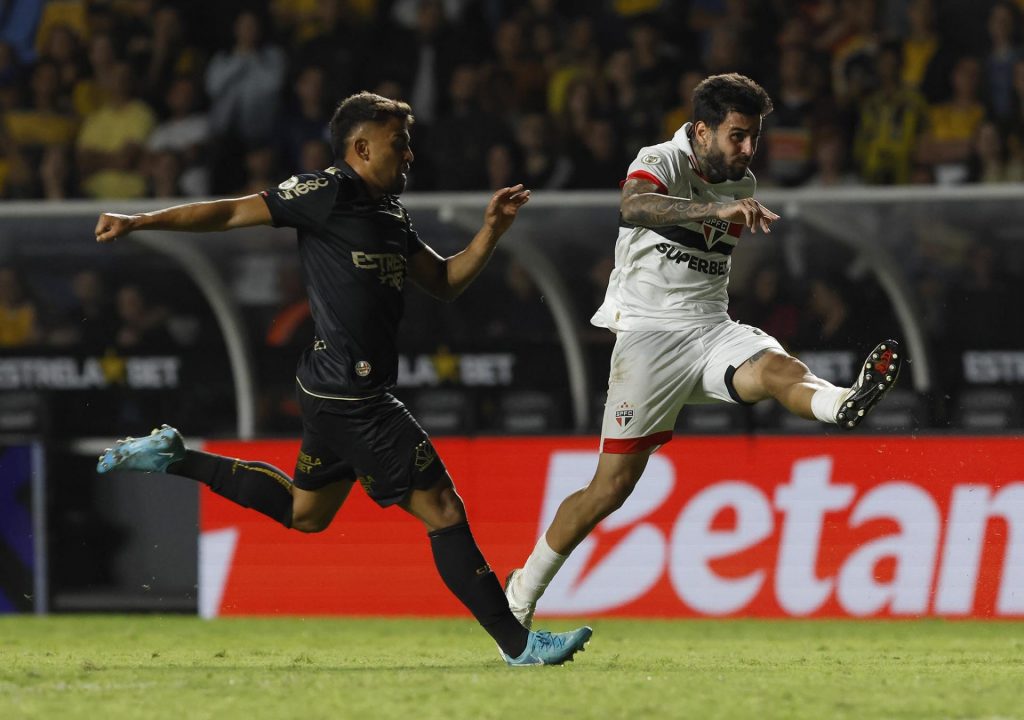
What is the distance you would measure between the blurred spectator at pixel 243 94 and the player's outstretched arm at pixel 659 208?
239 inches

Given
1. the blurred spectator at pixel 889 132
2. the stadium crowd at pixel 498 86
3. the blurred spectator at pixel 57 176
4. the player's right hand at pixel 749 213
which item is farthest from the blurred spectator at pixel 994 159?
the blurred spectator at pixel 57 176

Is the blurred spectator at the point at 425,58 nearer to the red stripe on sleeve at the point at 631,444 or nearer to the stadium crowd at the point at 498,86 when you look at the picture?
the stadium crowd at the point at 498,86

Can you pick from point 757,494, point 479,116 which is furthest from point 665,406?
point 479,116

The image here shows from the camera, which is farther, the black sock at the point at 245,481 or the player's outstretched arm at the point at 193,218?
the black sock at the point at 245,481

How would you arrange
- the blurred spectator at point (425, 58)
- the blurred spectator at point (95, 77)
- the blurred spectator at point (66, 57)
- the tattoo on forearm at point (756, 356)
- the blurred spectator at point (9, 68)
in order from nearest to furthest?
the tattoo on forearm at point (756, 356), the blurred spectator at point (425, 58), the blurred spectator at point (95, 77), the blurred spectator at point (66, 57), the blurred spectator at point (9, 68)

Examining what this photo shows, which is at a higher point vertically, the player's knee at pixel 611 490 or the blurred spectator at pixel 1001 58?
the blurred spectator at pixel 1001 58

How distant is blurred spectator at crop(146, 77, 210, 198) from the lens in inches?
477

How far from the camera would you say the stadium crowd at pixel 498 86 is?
1142 centimetres

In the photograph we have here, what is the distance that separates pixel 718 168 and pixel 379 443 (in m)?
1.74

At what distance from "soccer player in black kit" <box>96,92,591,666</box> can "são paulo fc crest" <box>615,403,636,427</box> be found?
90 centimetres

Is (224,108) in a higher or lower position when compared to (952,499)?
higher

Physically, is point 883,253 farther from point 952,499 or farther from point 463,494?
point 463,494

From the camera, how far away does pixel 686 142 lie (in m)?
6.88

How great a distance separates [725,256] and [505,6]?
6.71m
